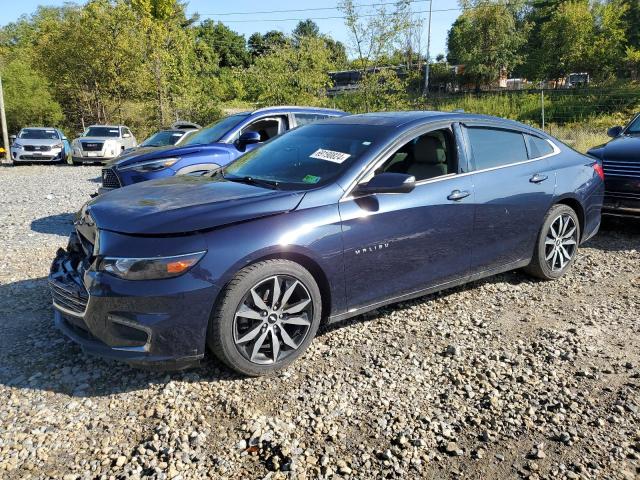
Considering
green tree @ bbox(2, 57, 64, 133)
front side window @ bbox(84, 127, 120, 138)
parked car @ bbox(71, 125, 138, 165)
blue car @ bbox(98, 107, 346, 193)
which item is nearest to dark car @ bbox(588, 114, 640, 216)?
blue car @ bbox(98, 107, 346, 193)

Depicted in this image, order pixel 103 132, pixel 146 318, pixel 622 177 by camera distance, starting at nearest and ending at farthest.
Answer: pixel 146 318
pixel 622 177
pixel 103 132

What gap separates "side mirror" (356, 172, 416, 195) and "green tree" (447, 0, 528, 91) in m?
48.0

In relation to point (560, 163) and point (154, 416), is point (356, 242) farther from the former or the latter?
point (560, 163)

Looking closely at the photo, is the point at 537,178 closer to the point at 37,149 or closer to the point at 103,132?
the point at 103,132

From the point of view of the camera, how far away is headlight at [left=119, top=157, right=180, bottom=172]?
6852 mm

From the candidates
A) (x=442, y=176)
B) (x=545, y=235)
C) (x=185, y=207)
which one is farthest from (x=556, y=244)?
(x=185, y=207)

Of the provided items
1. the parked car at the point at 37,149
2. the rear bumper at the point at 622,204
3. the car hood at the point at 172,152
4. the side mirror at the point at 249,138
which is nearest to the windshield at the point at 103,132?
the parked car at the point at 37,149

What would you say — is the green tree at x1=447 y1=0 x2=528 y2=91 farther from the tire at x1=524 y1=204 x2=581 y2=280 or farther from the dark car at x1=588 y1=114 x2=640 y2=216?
the tire at x1=524 y1=204 x2=581 y2=280

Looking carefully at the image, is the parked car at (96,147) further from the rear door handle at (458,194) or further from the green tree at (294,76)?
the rear door handle at (458,194)

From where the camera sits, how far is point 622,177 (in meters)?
6.39

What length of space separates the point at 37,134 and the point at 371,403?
21.3 meters

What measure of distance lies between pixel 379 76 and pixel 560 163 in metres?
14.1

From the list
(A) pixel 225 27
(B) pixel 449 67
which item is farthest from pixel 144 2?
(A) pixel 225 27

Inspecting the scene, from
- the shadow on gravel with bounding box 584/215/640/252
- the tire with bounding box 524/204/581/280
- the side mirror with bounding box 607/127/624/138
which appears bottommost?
the shadow on gravel with bounding box 584/215/640/252
